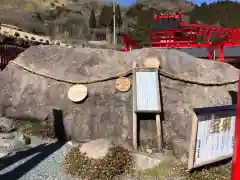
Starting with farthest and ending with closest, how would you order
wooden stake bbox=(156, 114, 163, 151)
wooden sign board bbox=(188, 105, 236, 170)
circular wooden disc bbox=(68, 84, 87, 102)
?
circular wooden disc bbox=(68, 84, 87, 102), wooden stake bbox=(156, 114, 163, 151), wooden sign board bbox=(188, 105, 236, 170)

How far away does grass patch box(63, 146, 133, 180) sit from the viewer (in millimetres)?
5957

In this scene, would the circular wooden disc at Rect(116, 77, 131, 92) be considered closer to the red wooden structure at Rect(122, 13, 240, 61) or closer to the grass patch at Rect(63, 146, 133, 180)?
the grass patch at Rect(63, 146, 133, 180)

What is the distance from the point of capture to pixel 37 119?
864 centimetres

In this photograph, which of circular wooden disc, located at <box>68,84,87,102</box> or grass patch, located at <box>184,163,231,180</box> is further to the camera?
circular wooden disc, located at <box>68,84,87,102</box>

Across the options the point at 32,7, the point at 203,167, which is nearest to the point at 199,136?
the point at 203,167

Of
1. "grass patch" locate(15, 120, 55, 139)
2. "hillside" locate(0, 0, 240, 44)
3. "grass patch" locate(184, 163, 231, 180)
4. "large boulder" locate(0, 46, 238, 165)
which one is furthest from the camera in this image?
"hillside" locate(0, 0, 240, 44)

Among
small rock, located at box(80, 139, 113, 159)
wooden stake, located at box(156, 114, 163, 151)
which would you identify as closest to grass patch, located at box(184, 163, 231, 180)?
wooden stake, located at box(156, 114, 163, 151)

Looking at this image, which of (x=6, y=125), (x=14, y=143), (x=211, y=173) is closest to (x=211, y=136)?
(x=211, y=173)

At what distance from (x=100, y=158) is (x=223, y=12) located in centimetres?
4914

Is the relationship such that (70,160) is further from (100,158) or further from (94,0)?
(94,0)

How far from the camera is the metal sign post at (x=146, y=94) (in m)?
7.16

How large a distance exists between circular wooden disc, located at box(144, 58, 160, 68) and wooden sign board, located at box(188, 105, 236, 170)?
2238mm

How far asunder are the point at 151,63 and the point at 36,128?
323 centimetres

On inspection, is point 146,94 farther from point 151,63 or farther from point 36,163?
point 36,163
